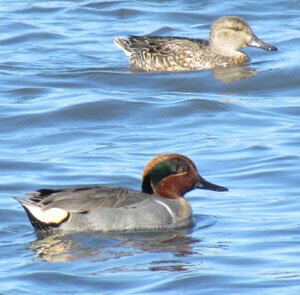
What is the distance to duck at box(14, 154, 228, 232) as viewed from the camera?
1130 centimetres

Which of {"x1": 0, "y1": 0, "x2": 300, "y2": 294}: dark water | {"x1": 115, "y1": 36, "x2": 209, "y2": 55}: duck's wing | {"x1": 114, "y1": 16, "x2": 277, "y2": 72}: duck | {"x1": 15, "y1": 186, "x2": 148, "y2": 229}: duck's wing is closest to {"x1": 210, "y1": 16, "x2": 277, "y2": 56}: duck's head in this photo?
{"x1": 114, "y1": 16, "x2": 277, "y2": 72}: duck

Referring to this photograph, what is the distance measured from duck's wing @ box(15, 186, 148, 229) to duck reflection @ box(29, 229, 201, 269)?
160mm

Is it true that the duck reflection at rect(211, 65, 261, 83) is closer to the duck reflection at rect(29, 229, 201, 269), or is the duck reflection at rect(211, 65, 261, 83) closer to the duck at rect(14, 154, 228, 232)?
the duck at rect(14, 154, 228, 232)

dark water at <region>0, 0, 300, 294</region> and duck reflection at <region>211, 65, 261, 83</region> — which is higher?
dark water at <region>0, 0, 300, 294</region>

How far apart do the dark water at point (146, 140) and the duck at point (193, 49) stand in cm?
27

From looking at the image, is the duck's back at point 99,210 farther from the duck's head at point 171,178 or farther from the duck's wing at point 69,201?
the duck's head at point 171,178

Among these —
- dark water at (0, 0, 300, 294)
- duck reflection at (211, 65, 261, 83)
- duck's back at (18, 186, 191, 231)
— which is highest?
duck's back at (18, 186, 191, 231)

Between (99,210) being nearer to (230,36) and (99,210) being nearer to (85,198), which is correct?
(85,198)

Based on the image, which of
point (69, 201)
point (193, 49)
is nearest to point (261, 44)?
point (193, 49)

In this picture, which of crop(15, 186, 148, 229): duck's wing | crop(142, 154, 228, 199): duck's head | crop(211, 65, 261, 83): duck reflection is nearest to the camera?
crop(15, 186, 148, 229): duck's wing

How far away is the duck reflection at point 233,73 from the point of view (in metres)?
18.3

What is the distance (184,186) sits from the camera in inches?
467

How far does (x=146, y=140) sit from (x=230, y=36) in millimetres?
4700

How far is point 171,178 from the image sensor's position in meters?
11.8
